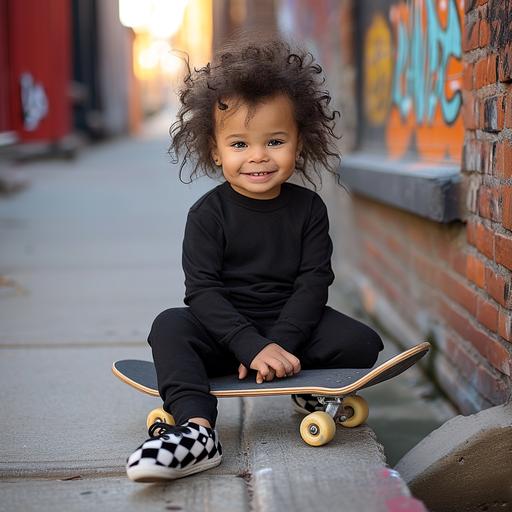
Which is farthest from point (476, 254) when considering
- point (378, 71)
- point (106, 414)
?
point (378, 71)

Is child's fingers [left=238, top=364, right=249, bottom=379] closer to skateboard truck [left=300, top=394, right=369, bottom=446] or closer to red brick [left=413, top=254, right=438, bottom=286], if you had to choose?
skateboard truck [left=300, top=394, right=369, bottom=446]

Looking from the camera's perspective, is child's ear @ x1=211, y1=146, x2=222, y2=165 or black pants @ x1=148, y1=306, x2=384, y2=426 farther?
child's ear @ x1=211, y1=146, x2=222, y2=165

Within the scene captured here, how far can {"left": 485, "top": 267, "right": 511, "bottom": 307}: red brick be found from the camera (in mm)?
2594

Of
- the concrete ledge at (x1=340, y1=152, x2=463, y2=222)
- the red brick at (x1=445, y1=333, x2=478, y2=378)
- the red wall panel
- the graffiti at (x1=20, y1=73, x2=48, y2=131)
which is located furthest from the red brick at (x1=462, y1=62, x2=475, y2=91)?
the graffiti at (x1=20, y1=73, x2=48, y2=131)

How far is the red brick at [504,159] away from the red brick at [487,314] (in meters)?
0.41

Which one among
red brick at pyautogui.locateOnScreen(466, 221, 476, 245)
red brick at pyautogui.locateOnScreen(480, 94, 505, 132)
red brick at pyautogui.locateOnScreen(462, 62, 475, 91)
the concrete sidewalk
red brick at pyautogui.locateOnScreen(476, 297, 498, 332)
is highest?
red brick at pyautogui.locateOnScreen(462, 62, 475, 91)

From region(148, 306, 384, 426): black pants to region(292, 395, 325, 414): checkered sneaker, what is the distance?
109 mm

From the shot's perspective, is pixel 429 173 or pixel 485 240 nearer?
pixel 485 240

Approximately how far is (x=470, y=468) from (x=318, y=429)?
0.41m

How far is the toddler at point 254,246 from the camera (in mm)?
2496

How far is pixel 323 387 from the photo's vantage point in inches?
93.2

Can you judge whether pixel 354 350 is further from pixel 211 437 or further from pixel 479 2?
pixel 479 2

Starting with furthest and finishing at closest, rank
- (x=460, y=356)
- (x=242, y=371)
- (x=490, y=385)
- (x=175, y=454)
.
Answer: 1. (x=460, y=356)
2. (x=490, y=385)
3. (x=242, y=371)
4. (x=175, y=454)

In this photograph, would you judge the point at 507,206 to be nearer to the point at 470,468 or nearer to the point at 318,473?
the point at 470,468
